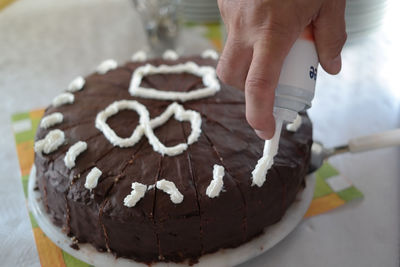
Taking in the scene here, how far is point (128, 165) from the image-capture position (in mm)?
1521

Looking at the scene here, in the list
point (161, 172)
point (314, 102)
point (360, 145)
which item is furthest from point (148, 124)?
point (314, 102)

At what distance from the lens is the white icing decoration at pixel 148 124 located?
1.58m

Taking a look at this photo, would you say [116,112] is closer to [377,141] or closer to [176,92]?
[176,92]

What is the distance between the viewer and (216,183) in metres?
1.42

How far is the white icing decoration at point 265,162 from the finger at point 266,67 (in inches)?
12.9

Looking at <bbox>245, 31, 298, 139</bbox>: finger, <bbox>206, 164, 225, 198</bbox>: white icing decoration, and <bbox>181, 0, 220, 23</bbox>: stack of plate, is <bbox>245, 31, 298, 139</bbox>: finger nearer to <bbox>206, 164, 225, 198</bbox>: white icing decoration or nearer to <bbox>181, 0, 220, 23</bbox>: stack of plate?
<bbox>206, 164, 225, 198</bbox>: white icing decoration

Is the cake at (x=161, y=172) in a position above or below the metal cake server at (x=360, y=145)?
above

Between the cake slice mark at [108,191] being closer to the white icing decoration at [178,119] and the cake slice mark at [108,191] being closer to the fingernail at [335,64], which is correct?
the white icing decoration at [178,119]

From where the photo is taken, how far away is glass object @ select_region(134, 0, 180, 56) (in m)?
2.61

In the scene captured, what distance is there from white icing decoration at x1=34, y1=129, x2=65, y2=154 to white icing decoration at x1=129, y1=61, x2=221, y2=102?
393mm

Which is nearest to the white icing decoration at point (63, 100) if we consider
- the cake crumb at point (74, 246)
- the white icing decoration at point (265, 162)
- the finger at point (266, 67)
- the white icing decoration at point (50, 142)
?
the white icing decoration at point (50, 142)

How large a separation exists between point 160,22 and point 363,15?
4.06ft

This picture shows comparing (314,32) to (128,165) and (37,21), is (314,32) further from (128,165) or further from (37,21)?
(37,21)

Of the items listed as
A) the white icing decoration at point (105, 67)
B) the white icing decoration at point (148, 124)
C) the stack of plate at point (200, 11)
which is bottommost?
the stack of plate at point (200, 11)
